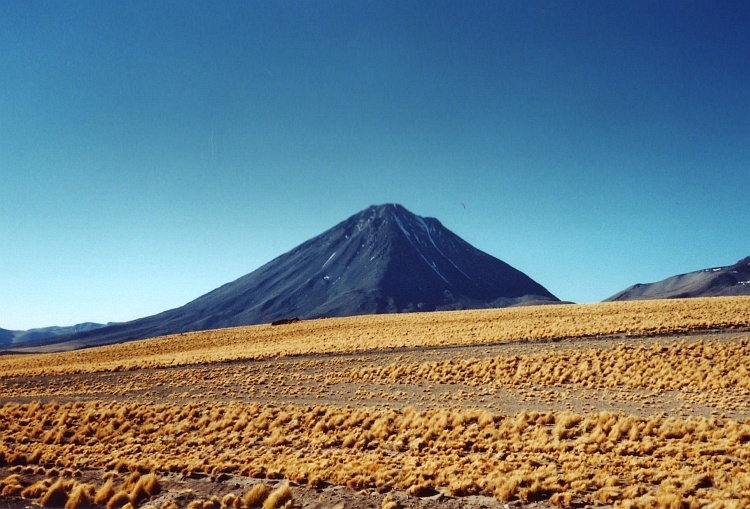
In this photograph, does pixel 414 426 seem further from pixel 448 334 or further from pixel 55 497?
pixel 448 334

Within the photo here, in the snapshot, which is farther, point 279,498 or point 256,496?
point 256,496

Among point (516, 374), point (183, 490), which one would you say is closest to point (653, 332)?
point (516, 374)

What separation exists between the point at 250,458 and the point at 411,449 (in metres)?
4.66

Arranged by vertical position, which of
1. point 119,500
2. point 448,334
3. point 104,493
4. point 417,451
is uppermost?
point 448,334

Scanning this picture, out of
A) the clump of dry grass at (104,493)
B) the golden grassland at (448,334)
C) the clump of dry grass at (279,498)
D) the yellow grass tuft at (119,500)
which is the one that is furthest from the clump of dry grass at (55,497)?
the golden grassland at (448,334)

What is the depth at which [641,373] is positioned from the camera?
21.4 meters

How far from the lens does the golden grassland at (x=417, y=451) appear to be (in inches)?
369

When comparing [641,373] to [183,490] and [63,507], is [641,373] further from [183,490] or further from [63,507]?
[63,507]

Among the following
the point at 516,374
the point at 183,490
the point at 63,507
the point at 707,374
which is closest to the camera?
the point at 63,507

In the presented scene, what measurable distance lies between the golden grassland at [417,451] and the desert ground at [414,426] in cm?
6

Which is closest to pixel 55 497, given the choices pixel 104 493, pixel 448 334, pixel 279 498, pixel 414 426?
pixel 104 493

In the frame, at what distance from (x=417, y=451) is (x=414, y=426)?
236 centimetres

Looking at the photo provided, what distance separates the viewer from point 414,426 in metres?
14.9

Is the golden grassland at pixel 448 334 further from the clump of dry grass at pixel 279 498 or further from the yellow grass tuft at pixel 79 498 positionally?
the clump of dry grass at pixel 279 498
